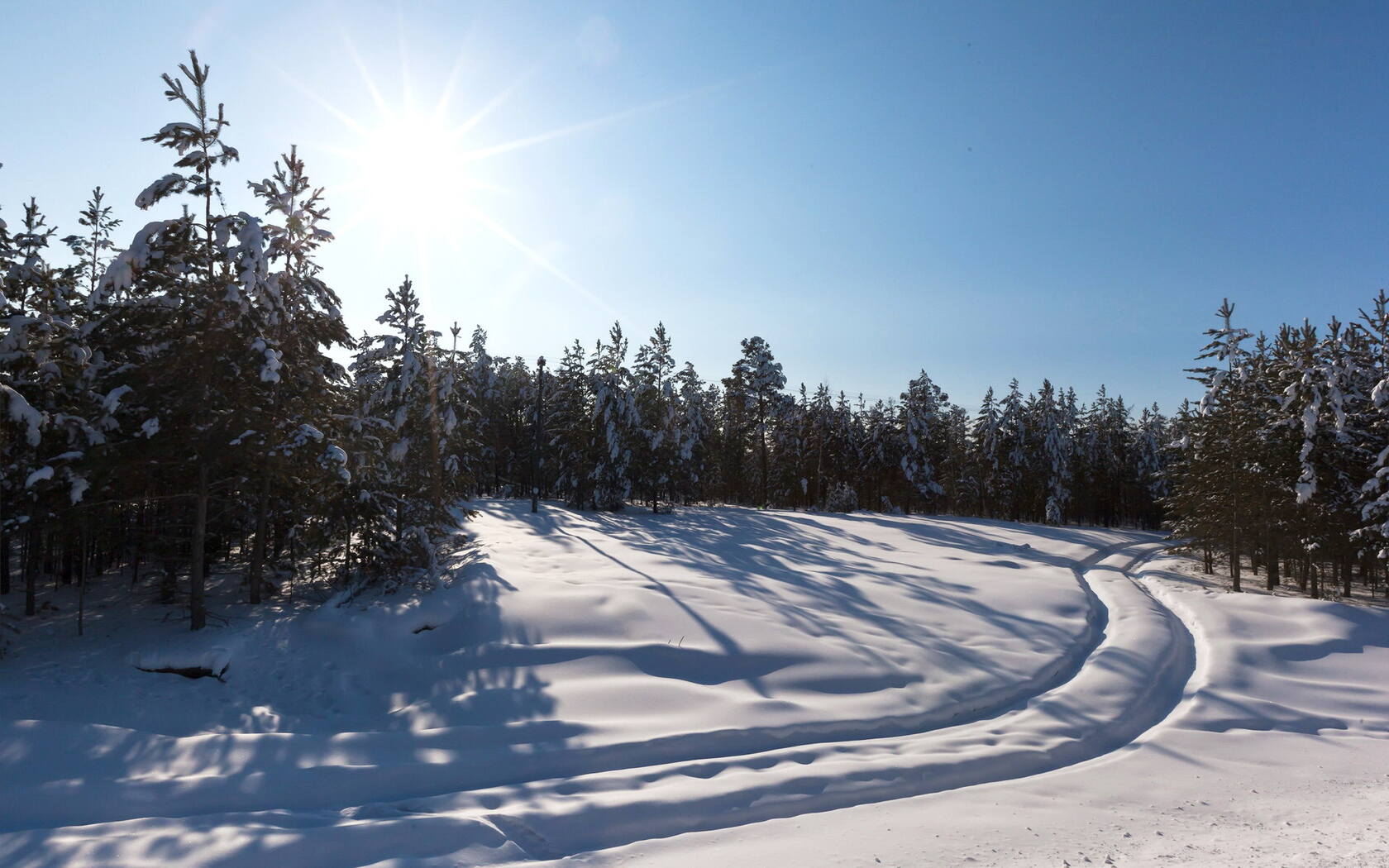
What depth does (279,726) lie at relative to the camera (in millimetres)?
10062

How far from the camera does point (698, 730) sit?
364 inches

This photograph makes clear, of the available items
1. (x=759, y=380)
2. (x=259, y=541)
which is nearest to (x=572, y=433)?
(x=759, y=380)

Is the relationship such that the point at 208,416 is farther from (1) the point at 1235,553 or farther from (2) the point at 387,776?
(1) the point at 1235,553

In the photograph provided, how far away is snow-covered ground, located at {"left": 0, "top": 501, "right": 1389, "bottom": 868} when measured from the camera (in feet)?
21.6

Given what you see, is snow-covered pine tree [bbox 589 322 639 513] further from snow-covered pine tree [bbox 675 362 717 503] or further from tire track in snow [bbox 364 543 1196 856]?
tire track in snow [bbox 364 543 1196 856]

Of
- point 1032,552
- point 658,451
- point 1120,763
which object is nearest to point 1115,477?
point 1032,552

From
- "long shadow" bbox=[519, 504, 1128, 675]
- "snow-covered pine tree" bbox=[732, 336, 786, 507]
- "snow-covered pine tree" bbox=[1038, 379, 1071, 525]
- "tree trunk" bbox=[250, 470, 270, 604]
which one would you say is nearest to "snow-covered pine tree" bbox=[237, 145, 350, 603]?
"tree trunk" bbox=[250, 470, 270, 604]

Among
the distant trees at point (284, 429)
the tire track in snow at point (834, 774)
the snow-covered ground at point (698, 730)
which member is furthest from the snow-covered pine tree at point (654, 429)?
the tire track in snow at point (834, 774)

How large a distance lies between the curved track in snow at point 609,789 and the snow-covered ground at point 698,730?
1.6 inches

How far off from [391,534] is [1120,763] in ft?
50.1

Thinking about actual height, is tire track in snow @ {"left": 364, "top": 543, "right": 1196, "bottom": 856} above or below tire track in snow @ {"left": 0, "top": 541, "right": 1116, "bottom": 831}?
above

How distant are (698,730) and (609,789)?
189 cm

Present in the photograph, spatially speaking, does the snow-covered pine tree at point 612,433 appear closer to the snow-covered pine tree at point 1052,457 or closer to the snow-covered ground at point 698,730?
the snow-covered ground at point 698,730

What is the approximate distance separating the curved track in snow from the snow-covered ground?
40mm
